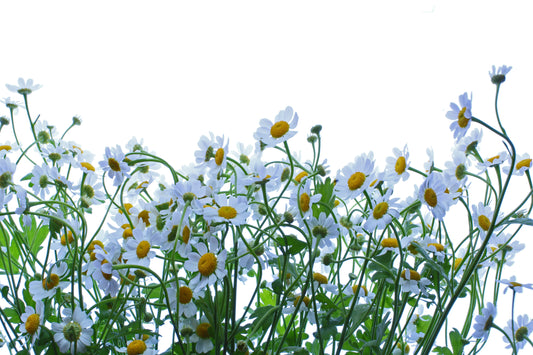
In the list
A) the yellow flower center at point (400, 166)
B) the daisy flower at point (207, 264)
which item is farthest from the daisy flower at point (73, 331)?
the yellow flower center at point (400, 166)

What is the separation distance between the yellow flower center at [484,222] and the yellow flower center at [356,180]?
12cm

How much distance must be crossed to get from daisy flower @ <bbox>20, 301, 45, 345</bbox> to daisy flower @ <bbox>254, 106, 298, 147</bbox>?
253mm

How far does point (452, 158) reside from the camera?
0.53 meters

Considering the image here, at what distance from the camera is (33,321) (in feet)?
1.47

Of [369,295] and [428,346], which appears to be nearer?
[428,346]

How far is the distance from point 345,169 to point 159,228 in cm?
18

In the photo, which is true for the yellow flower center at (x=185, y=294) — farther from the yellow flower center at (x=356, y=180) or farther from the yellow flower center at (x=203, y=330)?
the yellow flower center at (x=356, y=180)

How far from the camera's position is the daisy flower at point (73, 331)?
431 millimetres

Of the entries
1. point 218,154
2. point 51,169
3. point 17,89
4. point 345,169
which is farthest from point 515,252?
point 17,89

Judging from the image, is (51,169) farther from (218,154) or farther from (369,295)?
(369,295)

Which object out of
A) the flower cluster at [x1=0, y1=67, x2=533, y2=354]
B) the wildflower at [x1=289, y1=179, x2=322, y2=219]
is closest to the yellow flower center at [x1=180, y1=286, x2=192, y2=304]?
the flower cluster at [x1=0, y1=67, x2=533, y2=354]

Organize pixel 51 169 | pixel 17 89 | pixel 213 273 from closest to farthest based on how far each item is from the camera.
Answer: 1. pixel 213 273
2. pixel 51 169
3. pixel 17 89

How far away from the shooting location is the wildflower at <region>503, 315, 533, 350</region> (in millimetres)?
548

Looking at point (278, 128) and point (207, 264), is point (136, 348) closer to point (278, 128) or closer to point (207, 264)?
point (207, 264)
